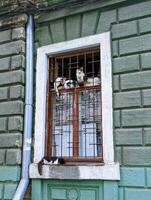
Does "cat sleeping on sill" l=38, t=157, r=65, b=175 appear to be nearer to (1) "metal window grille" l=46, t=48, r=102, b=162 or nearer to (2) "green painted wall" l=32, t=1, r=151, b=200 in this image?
(1) "metal window grille" l=46, t=48, r=102, b=162

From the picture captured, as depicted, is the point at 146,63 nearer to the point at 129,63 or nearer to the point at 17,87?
the point at 129,63

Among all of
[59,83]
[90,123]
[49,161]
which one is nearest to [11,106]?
[59,83]

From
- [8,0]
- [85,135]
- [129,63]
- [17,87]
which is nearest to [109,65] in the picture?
[129,63]

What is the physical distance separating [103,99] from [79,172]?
1127 mm

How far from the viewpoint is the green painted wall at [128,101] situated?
492 cm

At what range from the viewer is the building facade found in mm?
5000

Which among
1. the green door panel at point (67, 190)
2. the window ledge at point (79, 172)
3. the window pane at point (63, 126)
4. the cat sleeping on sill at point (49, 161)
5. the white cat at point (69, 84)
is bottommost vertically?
the green door panel at point (67, 190)

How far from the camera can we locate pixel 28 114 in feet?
19.2

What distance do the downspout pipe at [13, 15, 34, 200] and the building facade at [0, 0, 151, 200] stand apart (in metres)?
0.09

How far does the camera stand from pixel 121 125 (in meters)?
5.14

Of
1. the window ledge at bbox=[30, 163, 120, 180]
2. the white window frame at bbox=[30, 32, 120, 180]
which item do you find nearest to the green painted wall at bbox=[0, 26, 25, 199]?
the white window frame at bbox=[30, 32, 120, 180]

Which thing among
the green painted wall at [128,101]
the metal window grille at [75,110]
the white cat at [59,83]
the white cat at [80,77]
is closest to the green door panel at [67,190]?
the green painted wall at [128,101]

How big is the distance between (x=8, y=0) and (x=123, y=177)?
3738 millimetres

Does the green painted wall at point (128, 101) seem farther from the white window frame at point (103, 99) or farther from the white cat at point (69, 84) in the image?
the white cat at point (69, 84)
